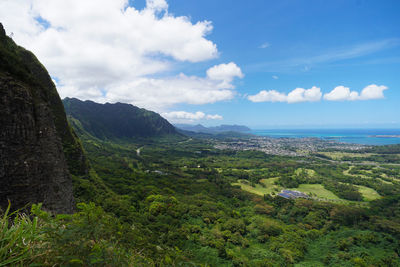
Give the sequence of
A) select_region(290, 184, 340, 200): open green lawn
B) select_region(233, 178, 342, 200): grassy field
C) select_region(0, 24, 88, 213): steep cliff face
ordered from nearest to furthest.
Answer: select_region(0, 24, 88, 213): steep cliff face
select_region(290, 184, 340, 200): open green lawn
select_region(233, 178, 342, 200): grassy field

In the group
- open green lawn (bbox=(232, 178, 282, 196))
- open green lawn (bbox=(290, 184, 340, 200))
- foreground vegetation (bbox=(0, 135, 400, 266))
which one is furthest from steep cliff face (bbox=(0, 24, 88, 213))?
open green lawn (bbox=(290, 184, 340, 200))

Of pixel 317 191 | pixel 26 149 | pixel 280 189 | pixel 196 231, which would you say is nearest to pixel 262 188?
pixel 280 189

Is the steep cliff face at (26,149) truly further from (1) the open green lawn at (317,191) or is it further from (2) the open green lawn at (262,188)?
(1) the open green lawn at (317,191)

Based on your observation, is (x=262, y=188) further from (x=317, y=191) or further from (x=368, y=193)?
(x=368, y=193)

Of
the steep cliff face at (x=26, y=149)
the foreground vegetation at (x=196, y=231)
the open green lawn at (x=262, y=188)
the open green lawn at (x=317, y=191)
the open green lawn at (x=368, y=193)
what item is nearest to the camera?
the foreground vegetation at (x=196, y=231)

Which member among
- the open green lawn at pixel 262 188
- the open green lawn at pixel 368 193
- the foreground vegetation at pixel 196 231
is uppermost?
the foreground vegetation at pixel 196 231

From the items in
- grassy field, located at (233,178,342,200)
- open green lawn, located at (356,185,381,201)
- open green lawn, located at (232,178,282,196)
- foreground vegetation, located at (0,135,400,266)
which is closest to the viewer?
foreground vegetation, located at (0,135,400,266)

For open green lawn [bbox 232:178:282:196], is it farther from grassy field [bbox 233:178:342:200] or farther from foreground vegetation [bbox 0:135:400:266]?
foreground vegetation [bbox 0:135:400:266]

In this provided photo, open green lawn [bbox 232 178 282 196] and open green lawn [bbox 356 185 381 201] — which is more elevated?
open green lawn [bbox 356 185 381 201]

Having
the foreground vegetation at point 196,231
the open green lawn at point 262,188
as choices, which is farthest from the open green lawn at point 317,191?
the open green lawn at point 262,188
